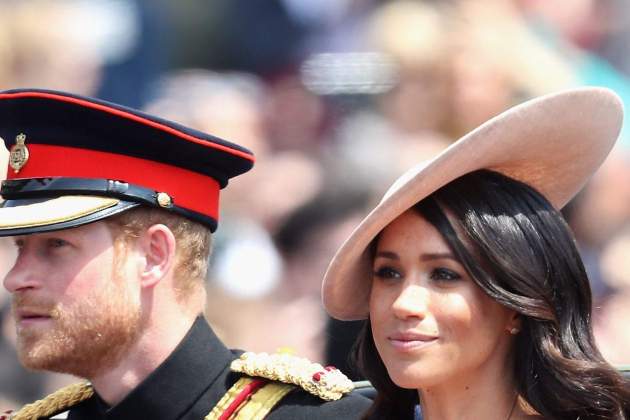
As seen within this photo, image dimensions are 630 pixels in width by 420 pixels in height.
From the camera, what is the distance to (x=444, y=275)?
8.14 feet

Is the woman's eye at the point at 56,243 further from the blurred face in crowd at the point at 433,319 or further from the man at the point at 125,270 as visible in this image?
the blurred face in crowd at the point at 433,319

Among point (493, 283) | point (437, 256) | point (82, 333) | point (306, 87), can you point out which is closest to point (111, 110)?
point (82, 333)

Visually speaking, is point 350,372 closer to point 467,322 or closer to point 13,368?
point 467,322

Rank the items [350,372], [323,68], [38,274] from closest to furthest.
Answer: [38,274], [350,372], [323,68]

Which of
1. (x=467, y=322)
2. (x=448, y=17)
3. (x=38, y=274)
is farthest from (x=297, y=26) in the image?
(x=467, y=322)

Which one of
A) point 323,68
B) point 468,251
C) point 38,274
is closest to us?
point 468,251

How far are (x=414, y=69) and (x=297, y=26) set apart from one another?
443mm

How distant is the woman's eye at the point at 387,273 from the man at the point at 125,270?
43 centimetres

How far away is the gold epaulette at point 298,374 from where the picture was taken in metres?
2.92

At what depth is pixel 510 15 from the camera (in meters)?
4.67

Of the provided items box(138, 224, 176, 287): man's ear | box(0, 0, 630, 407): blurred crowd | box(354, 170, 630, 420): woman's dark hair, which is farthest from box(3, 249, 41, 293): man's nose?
box(0, 0, 630, 407): blurred crowd

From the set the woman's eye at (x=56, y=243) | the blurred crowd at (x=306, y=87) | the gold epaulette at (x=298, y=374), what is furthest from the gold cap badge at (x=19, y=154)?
the blurred crowd at (x=306, y=87)

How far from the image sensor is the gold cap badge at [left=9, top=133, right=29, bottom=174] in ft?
9.73

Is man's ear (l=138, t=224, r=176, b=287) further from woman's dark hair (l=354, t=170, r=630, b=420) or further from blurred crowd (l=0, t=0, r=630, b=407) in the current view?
blurred crowd (l=0, t=0, r=630, b=407)
